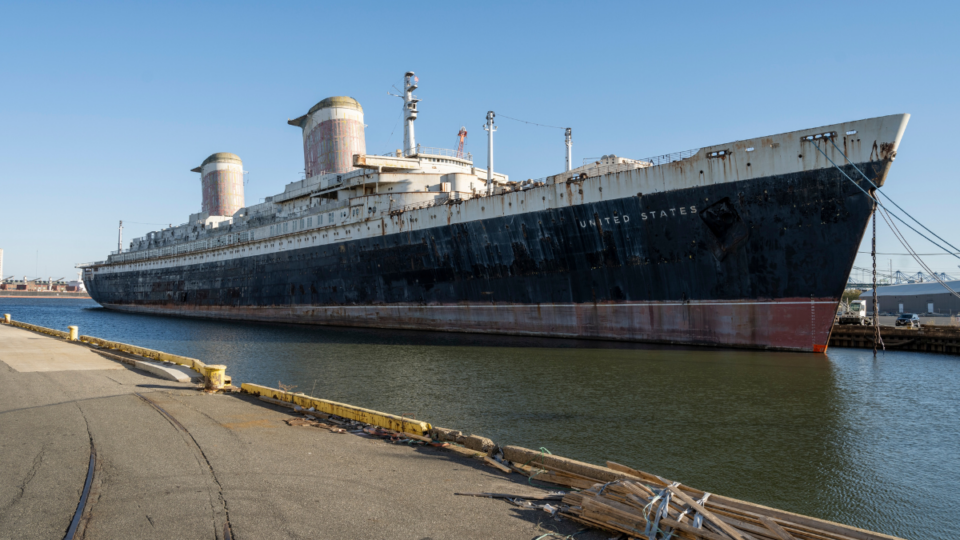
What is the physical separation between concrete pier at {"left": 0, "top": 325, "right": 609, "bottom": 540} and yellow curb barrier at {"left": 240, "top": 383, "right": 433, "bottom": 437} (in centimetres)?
45

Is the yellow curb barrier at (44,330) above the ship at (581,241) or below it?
below

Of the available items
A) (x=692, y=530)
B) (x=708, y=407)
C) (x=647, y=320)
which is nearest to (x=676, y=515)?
(x=692, y=530)

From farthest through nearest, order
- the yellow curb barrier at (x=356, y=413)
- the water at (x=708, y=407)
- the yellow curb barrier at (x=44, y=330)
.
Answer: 1. the yellow curb barrier at (x=44, y=330)
2. the yellow curb barrier at (x=356, y=413)
3. the water at (x=708, y=407)

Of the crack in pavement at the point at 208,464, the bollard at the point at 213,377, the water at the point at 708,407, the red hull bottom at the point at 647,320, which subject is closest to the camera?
the crack in pavement at the point at 208,464

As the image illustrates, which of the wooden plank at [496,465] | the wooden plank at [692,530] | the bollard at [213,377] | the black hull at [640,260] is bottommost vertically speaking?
the wooden plank at [496,465]

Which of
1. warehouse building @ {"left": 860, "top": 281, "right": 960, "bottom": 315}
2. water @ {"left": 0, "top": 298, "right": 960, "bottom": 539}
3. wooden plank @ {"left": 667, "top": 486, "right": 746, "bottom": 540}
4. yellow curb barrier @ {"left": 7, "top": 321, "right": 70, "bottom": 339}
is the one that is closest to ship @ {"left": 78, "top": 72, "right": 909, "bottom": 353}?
water @ {"left": 0, "top": 298, "right": 960, "bottom": 539}

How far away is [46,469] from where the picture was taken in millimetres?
5875

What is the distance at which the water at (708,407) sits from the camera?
23.1 ft

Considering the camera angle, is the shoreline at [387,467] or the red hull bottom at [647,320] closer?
the shoreline at [387,467]

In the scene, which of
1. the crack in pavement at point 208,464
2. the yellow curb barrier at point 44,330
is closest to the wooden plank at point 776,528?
the crack in pavement at point 208,464

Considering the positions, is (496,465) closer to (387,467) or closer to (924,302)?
(387,467)

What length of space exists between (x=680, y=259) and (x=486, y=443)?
15.0 metres

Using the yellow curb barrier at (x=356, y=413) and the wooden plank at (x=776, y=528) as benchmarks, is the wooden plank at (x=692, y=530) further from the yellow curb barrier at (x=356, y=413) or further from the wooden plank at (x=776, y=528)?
the yellow curb barrier at (x=356, y=413)

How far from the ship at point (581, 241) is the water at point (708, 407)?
6.54 ft
